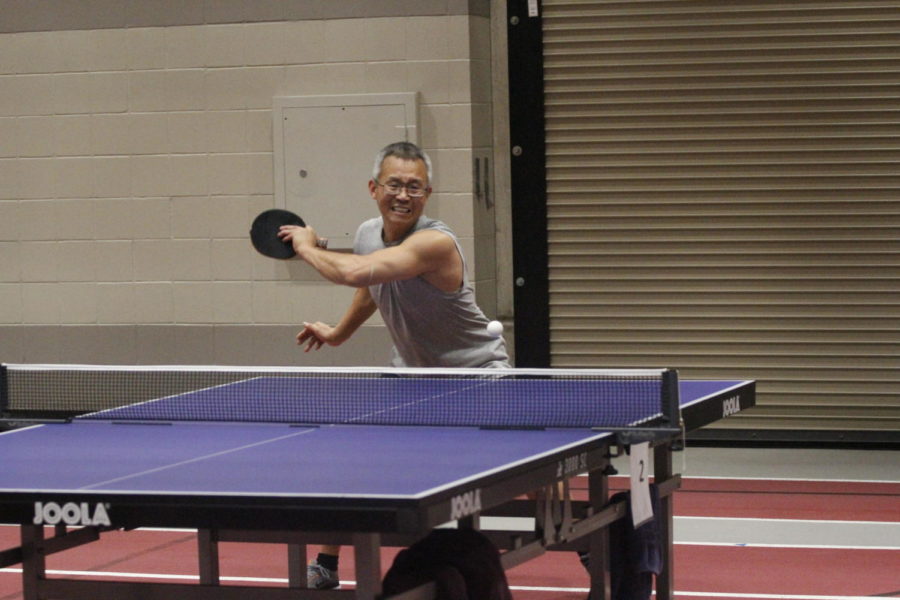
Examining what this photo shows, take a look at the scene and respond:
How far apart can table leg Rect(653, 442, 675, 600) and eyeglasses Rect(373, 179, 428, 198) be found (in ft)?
3.72

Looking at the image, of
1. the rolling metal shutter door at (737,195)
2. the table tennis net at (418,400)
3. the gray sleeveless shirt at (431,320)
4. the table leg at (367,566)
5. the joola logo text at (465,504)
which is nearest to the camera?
the joola logo text at (465,504)

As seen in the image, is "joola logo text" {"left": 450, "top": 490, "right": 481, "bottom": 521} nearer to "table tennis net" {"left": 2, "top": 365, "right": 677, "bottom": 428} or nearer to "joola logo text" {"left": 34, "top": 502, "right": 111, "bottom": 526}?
"joola logo text" {"left": 34, "top": 502, "right": 111, "bottom": 526}

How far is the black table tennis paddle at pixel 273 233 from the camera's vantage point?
445cm

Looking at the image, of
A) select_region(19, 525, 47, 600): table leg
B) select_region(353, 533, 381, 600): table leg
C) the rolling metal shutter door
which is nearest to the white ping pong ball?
select_region(19, 525, 47, 600): table leg

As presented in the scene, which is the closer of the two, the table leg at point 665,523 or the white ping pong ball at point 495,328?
the table leg at point 665,523

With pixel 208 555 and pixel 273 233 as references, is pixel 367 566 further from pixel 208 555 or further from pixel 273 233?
pixel 273 233

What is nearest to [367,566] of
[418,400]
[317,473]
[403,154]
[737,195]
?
[317,473]

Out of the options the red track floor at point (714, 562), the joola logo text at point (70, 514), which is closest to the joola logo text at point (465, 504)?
the joola logo text at point (70, 514)

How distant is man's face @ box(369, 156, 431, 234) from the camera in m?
4.70

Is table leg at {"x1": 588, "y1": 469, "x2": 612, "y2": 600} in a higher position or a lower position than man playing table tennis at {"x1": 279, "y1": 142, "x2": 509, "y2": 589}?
lower

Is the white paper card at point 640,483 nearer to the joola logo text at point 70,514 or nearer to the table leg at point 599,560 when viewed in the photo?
the table leg at point 599,560

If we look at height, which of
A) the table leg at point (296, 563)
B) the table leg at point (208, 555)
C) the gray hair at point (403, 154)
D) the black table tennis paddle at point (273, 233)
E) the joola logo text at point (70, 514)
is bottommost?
the table leg at point (296, 563)

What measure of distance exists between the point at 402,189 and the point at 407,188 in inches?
0.7

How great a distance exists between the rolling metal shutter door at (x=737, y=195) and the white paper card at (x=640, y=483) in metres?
4.25
